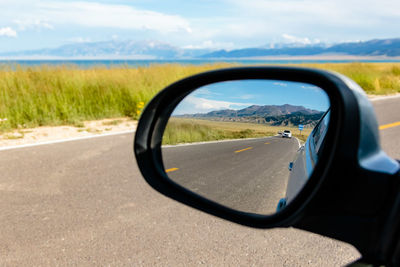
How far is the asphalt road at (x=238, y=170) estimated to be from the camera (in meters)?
1.30

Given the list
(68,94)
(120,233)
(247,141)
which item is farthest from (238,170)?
(68,94)

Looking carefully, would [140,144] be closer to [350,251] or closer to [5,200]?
[350,251]

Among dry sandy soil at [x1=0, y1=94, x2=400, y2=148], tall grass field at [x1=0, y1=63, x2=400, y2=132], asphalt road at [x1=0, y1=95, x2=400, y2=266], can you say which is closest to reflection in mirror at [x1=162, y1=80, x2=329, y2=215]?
asphalt road at [x1=0, y1=95, x2=400, y2=266]

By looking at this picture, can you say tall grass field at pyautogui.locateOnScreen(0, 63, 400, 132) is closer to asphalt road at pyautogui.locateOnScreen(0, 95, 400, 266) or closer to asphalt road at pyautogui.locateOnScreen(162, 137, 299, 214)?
asphalt road at pyautogui.locateOnScreen(0, 95, 400, 266)

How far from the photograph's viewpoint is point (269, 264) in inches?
104

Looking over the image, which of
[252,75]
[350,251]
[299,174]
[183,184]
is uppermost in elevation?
[252,75]

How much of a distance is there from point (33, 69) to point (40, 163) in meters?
7.57

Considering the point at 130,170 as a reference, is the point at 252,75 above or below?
above

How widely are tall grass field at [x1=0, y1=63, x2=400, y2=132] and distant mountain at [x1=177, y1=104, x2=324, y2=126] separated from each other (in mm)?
Result: 7584

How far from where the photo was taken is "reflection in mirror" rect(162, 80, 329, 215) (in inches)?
49.8

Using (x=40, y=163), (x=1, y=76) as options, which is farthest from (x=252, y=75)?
(x=1, y=76)

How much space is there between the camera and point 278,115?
1.32m

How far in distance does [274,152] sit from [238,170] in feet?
0.63

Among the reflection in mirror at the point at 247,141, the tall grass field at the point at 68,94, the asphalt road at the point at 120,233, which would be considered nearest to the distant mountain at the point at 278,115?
the reflection in mirror at the point at 247,141
